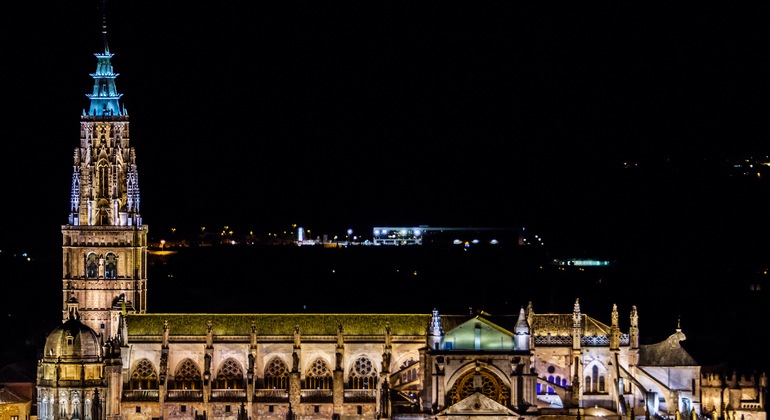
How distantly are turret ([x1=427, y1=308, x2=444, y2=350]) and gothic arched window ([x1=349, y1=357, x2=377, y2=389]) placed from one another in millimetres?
7097

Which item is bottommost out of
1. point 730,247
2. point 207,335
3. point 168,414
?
point 168,414

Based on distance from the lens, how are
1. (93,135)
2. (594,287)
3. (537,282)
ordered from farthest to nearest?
(537,282) < (594,287) < (93,135)

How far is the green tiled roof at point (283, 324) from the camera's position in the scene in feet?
252

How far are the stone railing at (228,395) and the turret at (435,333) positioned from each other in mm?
12384

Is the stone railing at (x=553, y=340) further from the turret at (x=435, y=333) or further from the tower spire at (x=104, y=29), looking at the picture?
the tower spire at (x=104, y=29)

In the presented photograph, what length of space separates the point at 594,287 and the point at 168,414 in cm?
9369

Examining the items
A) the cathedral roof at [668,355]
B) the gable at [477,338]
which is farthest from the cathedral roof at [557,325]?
the gable at [477,338]

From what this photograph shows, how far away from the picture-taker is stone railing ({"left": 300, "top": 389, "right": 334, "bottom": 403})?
7450cm

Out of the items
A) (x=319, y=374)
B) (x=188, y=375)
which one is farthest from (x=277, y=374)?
(x=188, y=375)

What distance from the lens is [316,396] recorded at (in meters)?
74.9

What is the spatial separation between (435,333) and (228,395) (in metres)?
13.8

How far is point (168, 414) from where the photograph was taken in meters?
73.9

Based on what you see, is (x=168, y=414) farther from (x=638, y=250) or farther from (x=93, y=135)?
(x=638, y=250)

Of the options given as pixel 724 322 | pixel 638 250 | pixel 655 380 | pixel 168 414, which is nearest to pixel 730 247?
pixel 638 250
